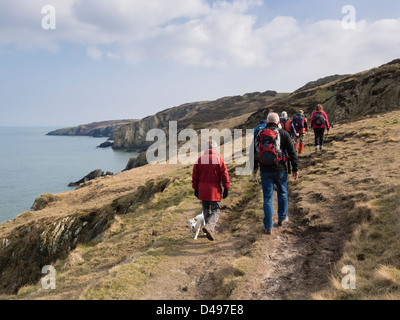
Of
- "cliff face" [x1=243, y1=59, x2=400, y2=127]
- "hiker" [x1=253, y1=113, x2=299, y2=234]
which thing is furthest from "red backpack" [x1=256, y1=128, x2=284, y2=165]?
"cliff face" [x1=243, y1=59, x2=400, y2=127]

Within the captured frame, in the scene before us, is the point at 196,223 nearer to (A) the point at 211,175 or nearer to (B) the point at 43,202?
(A) the point at 211,175

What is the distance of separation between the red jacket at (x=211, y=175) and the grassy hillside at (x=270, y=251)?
5.64 feet

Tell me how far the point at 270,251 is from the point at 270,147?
9.68 ft

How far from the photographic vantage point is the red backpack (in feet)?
24.6

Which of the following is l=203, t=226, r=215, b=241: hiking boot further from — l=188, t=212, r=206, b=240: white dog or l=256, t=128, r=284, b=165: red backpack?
l=256, t=128, r=284, b=165: red backpack

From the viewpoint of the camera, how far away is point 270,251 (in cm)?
714

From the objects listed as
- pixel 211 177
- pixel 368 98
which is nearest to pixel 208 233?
pixel 211 177

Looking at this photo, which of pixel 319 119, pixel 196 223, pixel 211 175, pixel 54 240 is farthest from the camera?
pixel 54 240

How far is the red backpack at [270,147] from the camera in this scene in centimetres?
751

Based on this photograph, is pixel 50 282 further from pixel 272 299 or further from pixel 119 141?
pixel 119 141
